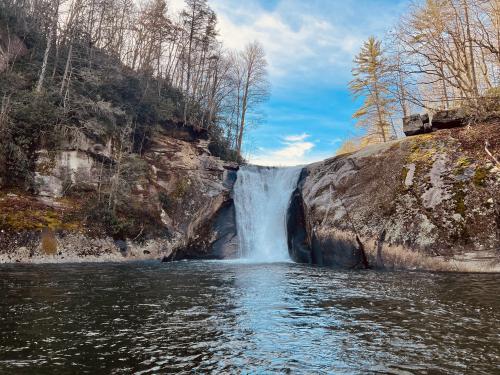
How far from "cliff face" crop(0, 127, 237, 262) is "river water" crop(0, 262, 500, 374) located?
7.00m

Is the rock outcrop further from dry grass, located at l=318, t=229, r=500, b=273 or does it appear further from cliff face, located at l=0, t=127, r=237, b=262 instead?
cliff face, located at l=0, t=127, r=237, b=262

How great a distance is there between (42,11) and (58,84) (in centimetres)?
681

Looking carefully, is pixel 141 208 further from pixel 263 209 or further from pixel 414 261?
pixel 414 261

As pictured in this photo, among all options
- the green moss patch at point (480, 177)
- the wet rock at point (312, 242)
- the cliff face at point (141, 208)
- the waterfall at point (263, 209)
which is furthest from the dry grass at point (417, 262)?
the cliff face at point (141, 208)

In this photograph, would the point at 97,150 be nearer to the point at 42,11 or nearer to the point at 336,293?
the point at 42,11

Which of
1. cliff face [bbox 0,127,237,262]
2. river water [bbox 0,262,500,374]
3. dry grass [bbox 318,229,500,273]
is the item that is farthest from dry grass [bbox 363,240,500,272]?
cliff face [bbox 0,127,237,262]

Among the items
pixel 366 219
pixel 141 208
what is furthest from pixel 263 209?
pixel 366 219

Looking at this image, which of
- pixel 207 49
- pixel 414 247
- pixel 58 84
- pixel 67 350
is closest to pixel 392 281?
pixel 414 247

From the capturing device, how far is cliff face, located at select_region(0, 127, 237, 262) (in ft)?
52.9

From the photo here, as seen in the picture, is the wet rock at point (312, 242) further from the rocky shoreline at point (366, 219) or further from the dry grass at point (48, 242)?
the dry grass at point (48, 242)

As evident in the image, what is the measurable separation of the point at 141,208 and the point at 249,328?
1675 centimetres

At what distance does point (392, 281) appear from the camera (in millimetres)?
10211

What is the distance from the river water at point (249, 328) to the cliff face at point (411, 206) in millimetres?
2978

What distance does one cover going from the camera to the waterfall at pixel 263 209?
21453 mm
